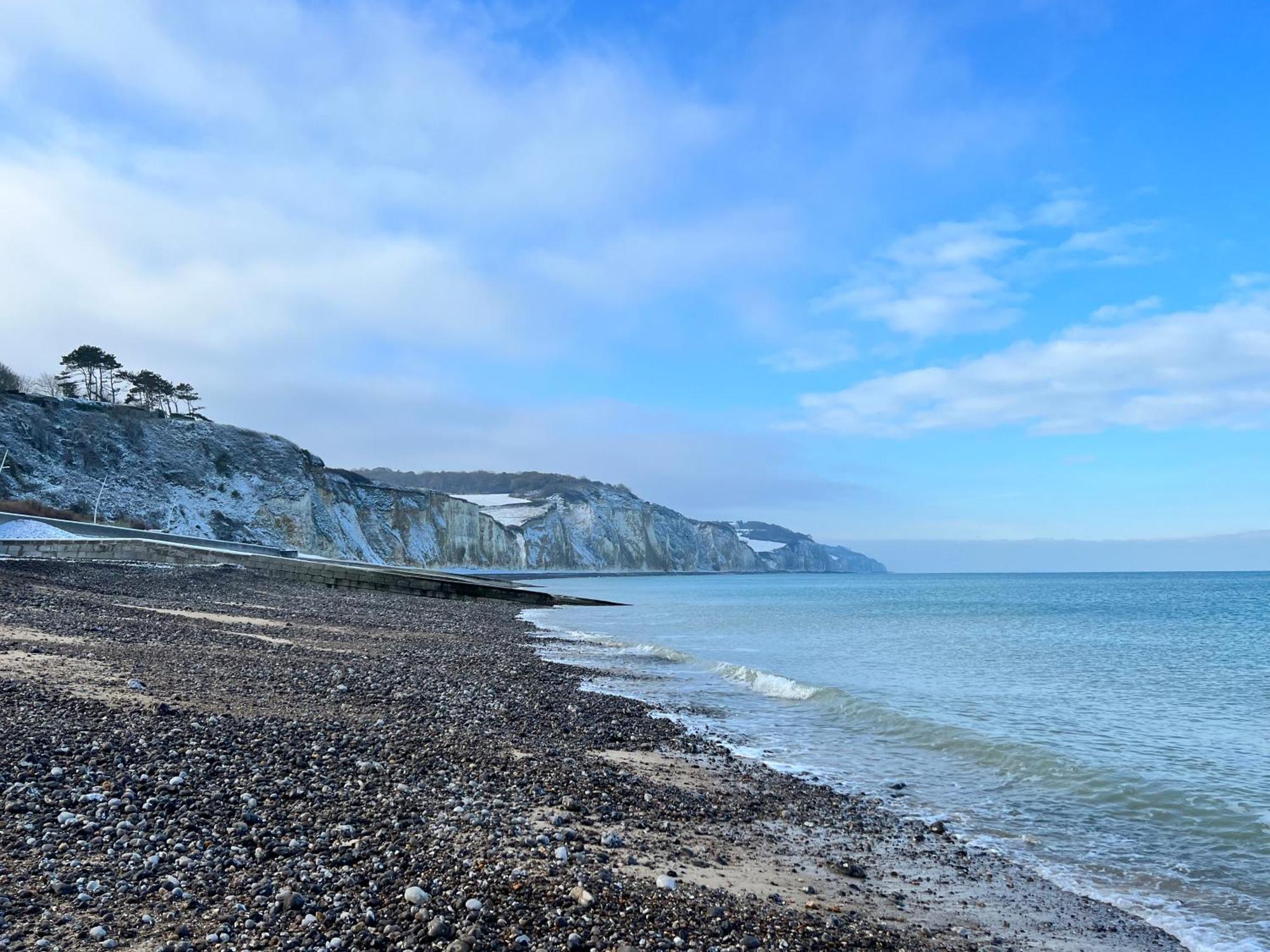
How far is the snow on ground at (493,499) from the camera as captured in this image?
500 ft

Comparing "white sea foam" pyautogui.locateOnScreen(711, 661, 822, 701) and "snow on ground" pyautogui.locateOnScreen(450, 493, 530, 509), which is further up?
"snow on ground" pyautogui.locateOnScreen(450, 493, 530, 509)

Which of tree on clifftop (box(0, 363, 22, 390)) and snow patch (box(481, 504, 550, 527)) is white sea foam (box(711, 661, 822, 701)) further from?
snow patch (box(481, 504, 550, 527))

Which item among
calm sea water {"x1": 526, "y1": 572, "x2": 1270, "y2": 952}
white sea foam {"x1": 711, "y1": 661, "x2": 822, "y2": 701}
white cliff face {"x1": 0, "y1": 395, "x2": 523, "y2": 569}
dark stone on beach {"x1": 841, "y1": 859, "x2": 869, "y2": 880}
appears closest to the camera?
dark stone on beach {"x1": 841, "y1": 859, "x2": 869, "y2": 880}

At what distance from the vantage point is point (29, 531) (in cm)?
3331

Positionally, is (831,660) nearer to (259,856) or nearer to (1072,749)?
(1072,749)

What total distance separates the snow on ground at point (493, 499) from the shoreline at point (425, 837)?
137 m

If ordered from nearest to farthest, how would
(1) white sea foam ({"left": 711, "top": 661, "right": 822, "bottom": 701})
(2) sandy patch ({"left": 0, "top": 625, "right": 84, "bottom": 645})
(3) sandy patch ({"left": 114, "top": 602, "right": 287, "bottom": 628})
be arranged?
(2) sandy patch ({"left": 0, "top": 625, "right": 84, "bottom": 645}), (1) white sea foam ({"left": 711, "top": 661, "right": 822, "bottom": 701}), (3) sandy patch ({"left": 114, "top": 602, "right": 287, "bottom": 628})

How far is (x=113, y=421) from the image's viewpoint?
188 feet

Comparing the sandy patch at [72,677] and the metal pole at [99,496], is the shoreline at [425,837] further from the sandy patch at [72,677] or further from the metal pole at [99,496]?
the metal pole at [99,496]

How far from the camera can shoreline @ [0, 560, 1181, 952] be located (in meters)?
4.27

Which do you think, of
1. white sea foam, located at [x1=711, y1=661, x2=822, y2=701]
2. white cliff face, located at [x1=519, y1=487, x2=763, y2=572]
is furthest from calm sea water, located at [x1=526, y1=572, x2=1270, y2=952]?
white cliff face, located at [x1=519, y1=487, x2=763, y2=572]

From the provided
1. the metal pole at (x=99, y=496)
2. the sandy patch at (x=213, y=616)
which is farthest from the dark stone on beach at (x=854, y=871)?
the metal pole at (x=99, y=496)

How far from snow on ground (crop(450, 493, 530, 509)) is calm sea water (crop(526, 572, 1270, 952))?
12185 cm

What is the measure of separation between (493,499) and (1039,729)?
6331 inches
